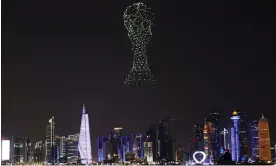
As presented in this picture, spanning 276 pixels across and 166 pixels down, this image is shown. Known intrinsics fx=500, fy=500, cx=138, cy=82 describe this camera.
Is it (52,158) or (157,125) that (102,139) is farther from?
(52,158)

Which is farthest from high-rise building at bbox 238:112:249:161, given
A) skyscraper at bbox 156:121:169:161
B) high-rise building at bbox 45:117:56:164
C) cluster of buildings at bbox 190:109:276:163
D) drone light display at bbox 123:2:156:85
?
high-rise building at bbox 45:117:56:164

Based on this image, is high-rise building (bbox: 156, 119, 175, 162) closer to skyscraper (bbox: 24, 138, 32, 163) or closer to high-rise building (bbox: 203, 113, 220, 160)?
high-rise building (bbox: 203, 113, 220, 160)

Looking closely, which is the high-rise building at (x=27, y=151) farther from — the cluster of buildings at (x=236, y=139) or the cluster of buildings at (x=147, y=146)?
the cluster of buildings at (x=236, y=139)

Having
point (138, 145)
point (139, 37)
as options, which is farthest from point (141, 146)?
point (139, 37)

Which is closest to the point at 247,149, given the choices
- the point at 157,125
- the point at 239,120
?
the point at 239,120

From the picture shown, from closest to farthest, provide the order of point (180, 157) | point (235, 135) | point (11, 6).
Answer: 1. point (11, 6)
2. point (180, 157)
3. point (235, 135)

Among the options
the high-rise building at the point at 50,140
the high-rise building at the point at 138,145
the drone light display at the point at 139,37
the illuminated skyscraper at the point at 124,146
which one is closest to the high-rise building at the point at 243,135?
the high-rise building at the point at 138,145

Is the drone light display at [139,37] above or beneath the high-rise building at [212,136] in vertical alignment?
above

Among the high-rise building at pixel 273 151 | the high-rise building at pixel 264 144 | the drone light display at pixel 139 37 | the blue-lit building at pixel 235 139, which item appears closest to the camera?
the drone light display at pixel 139 37

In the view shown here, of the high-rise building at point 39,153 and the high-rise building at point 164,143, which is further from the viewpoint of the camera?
the high-rise building at point 39,153
